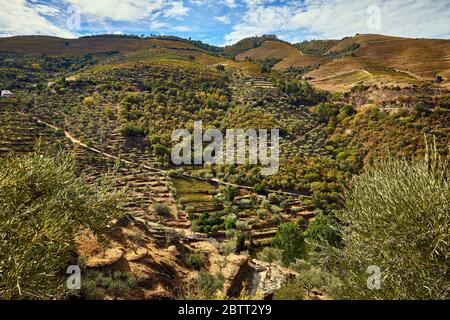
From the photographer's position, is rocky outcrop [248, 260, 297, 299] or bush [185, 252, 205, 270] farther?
bush [185, 252, 205, 270]

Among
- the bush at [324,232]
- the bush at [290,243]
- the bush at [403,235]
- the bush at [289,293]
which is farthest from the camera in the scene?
the bush at [324,232]

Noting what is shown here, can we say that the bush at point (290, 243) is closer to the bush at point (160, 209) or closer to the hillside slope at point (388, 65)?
the bush at point (160, 209)

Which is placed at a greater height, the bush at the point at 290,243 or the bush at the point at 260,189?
the bush at the point at 260,189

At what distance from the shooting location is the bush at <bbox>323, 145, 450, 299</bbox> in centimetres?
981

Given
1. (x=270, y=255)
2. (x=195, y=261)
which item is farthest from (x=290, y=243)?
(x=195, y=261)

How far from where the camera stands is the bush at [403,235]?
981cm

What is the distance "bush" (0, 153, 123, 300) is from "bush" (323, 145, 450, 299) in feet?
33.8

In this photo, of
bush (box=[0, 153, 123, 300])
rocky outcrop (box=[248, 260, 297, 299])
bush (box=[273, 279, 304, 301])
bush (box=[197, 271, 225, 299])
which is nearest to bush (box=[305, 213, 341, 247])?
rocky outcrop (box=[248, 260, 297, 299])

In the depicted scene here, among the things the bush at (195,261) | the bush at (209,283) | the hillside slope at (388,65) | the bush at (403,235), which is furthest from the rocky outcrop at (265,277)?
the hillside slope at (388,65)

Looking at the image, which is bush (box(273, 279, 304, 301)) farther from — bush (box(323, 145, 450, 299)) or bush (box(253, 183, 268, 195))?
bush (box(253, 183, 268, 195))

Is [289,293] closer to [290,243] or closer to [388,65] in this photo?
[290,243]

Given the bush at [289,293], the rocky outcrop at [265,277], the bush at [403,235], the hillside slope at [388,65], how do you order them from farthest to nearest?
the hillside slope at [388,65] < the rocky outcrop at [265,277] < the bush at [289,293] < the bush at [403,235]

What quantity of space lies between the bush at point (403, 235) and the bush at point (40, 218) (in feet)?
33.8
